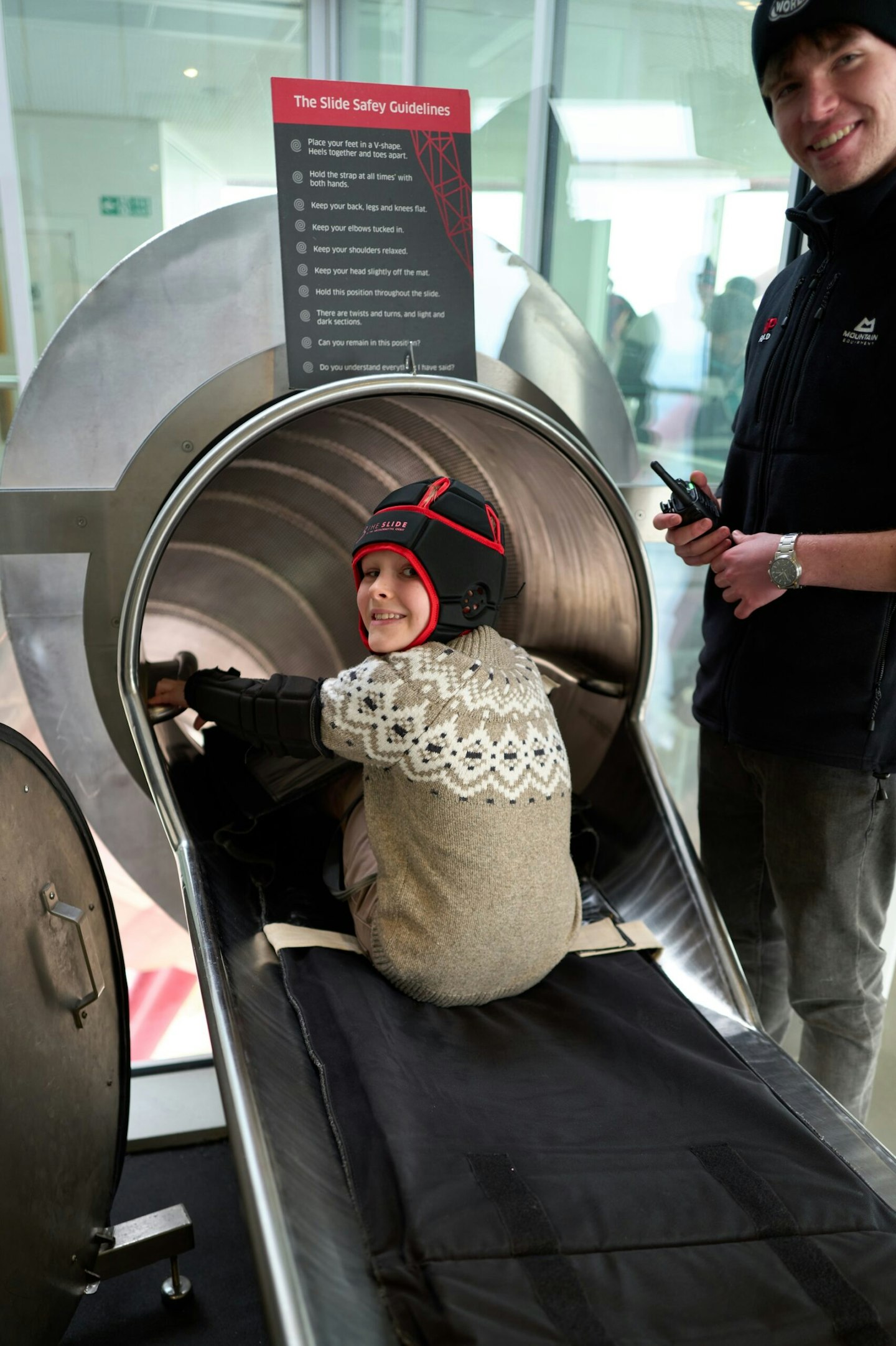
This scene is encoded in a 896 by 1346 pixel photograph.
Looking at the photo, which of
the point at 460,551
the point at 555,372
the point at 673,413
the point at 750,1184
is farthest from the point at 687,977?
the point at 673,413

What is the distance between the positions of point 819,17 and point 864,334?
0.36m

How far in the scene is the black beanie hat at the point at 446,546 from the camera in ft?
4.32

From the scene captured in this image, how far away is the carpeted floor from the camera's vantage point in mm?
1541

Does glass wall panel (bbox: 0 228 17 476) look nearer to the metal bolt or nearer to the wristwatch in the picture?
the metal bolt

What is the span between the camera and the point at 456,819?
1.27 m

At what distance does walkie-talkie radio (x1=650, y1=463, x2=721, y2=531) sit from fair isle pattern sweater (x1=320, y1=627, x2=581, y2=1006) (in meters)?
0.35

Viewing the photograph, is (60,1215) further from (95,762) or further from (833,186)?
(833,186)

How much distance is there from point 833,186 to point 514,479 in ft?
2.09

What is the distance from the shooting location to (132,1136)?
6.23 feet

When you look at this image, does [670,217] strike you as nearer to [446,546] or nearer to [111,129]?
[446,546]

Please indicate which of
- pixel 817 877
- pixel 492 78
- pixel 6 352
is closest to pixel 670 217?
pixel 492 78

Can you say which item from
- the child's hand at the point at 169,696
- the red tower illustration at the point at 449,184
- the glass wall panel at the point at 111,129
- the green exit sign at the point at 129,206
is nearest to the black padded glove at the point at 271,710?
→ the child's hand at the point at 169,696

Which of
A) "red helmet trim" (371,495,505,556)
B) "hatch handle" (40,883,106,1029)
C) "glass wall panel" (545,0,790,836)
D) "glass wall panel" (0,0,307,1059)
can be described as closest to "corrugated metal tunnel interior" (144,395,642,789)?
"red helmet trim" (371,495,505,556)

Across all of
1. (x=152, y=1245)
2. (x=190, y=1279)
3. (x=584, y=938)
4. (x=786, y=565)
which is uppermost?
(x=786, y=565)
